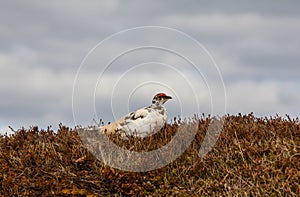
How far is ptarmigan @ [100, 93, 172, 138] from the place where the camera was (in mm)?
8844

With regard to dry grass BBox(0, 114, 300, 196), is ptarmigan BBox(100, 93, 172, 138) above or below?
above

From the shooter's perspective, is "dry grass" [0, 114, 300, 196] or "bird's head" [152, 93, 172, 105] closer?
"dry grass" [0, 114, 300, 196]

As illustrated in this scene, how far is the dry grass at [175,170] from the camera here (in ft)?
22.2

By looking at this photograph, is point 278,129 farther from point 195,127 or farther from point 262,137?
point 195,127

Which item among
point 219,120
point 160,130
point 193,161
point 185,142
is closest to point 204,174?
point 193,161

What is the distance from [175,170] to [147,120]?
1710mm

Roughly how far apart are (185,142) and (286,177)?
206 centimetres

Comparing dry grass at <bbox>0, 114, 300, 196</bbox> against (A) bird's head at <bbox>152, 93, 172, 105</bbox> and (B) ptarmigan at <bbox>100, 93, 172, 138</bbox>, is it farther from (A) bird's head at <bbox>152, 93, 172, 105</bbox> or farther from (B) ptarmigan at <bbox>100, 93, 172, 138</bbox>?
(A) bird's head at <bbox>152, 93, 172, 105</bbox>

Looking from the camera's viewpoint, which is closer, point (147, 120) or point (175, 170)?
point (175, 170)

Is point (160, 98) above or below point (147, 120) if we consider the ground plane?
above

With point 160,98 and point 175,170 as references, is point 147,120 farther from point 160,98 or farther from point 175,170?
point 175,170

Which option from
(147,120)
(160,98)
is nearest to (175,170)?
(147,120)

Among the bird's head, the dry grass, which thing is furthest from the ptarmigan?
the dry grass

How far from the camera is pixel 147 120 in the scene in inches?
348
